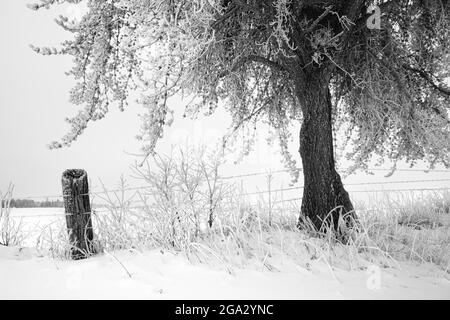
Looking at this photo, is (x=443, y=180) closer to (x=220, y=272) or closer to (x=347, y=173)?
(x=347, y=173)

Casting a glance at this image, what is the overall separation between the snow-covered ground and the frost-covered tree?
192 centimetres

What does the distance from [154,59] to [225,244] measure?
2259mm

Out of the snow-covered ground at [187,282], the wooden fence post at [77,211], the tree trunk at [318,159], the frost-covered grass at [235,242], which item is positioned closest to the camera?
the snow-covered ground at [187,282]

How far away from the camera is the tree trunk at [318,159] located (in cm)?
632

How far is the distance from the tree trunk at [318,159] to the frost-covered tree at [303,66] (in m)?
0.01

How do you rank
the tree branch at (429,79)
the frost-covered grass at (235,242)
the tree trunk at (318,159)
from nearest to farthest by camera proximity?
the frost-covered grass at (235,242), the tree trunk at (318,159), the tree branch at (429,79)

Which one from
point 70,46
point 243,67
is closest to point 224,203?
point 243,67

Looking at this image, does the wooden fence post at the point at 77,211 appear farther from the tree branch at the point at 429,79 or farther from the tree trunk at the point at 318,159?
the tree branch at the point at 429,79

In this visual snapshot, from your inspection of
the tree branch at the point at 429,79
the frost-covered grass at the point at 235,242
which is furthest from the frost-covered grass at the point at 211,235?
the tree branch at the point at 429,79

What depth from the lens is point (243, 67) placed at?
729 centimetres

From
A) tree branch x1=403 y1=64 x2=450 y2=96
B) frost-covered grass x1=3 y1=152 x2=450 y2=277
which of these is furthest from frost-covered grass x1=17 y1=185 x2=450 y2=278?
tree branch x1=403 y1=64 x2=450 y2=96

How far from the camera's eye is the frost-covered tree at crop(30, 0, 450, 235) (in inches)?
218

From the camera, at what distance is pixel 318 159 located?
6387 mm

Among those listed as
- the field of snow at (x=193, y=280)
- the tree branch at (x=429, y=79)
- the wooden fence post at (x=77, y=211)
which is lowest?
the field of snow at (x=193, y=280)
